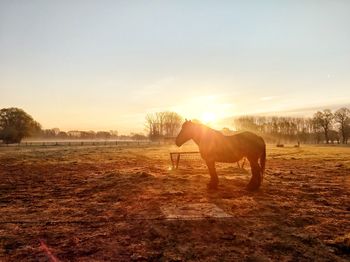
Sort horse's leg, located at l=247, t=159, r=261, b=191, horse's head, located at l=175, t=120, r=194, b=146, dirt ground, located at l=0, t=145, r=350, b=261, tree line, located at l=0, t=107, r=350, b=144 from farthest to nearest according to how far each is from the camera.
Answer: tree line, located at l=0, t=107, r=350, b=144 < horse's head, located at l=175, t=120, r=194, b=146 < horse's leg, located at l=247, t=159, r=261, b=191 < dirt ground, located at l=0, t=145, r=350, b=261

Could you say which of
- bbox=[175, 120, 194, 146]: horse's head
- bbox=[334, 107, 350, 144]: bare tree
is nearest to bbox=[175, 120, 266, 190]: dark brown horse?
bbox=[175, 120, 194, 146]: horse's head

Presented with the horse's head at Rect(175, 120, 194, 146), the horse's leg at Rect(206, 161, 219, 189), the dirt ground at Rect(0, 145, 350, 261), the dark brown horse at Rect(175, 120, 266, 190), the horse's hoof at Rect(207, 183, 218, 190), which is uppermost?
the horse's head at Rect(175, 120, 194, 146)

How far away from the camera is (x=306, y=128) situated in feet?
500

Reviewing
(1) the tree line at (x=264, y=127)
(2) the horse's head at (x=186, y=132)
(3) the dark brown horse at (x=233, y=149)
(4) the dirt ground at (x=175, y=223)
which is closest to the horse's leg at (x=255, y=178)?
(3) the dark brown horse at (x=233, y=149)

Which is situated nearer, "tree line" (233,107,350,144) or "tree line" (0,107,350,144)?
"tree line" (0,107,350,144)

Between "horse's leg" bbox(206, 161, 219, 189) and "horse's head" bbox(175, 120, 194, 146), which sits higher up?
"horse's head" bbox(175, 120, 194, 146)

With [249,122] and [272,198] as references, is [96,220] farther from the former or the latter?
[249,122]

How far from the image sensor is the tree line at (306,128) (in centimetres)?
12081

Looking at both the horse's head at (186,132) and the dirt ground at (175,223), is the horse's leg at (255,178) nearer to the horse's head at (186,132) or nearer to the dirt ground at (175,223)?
the dirt ground at (175,223)

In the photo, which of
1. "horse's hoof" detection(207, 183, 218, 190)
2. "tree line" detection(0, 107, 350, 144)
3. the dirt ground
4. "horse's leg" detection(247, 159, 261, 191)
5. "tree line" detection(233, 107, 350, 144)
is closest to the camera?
the dirt ground

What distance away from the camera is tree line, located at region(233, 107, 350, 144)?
120812mm

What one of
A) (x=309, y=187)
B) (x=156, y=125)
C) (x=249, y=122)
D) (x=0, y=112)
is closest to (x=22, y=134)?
(x=0, y=112)

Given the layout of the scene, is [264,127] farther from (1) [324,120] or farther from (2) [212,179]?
(2) [212,179]

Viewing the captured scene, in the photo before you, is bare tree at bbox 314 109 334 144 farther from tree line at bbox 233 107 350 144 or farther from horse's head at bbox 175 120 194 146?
horse's head at bbox 175 120 194 146
